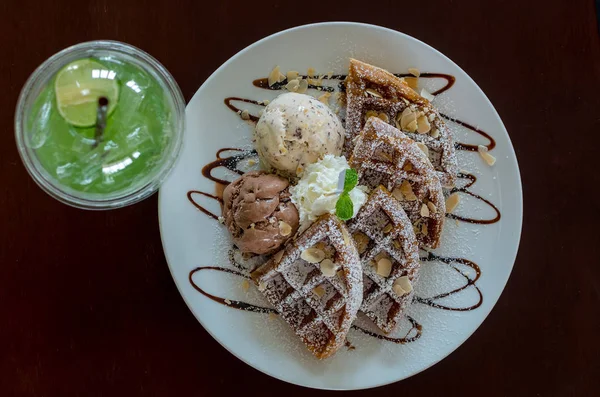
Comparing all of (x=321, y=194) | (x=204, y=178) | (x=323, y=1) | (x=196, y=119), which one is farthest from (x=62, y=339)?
(x=323, y=1)

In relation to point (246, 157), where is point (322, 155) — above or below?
above

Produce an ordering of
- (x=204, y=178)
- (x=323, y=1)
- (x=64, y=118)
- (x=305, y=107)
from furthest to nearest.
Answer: (x=323, y=1)
(x=204, y=178)
(x=305, y=107)
(x=64, y=118)

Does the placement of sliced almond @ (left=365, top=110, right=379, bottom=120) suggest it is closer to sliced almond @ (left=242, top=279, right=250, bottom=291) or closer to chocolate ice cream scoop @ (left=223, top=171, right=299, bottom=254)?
chocolate ice cream scoop @ (left=223, top=171, right=299, bottom=254)

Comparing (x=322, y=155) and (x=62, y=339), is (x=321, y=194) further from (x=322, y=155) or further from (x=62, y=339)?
(x=62, y=339)

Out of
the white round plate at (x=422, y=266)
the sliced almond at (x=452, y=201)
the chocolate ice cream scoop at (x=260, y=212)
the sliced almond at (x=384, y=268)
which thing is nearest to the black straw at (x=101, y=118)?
the white round plate at (x=422, y=266)

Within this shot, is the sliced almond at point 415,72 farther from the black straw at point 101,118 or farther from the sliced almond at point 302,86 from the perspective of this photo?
the black straw at point 101,118

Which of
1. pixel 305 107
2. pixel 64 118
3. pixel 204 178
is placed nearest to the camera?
pixel 64 118
